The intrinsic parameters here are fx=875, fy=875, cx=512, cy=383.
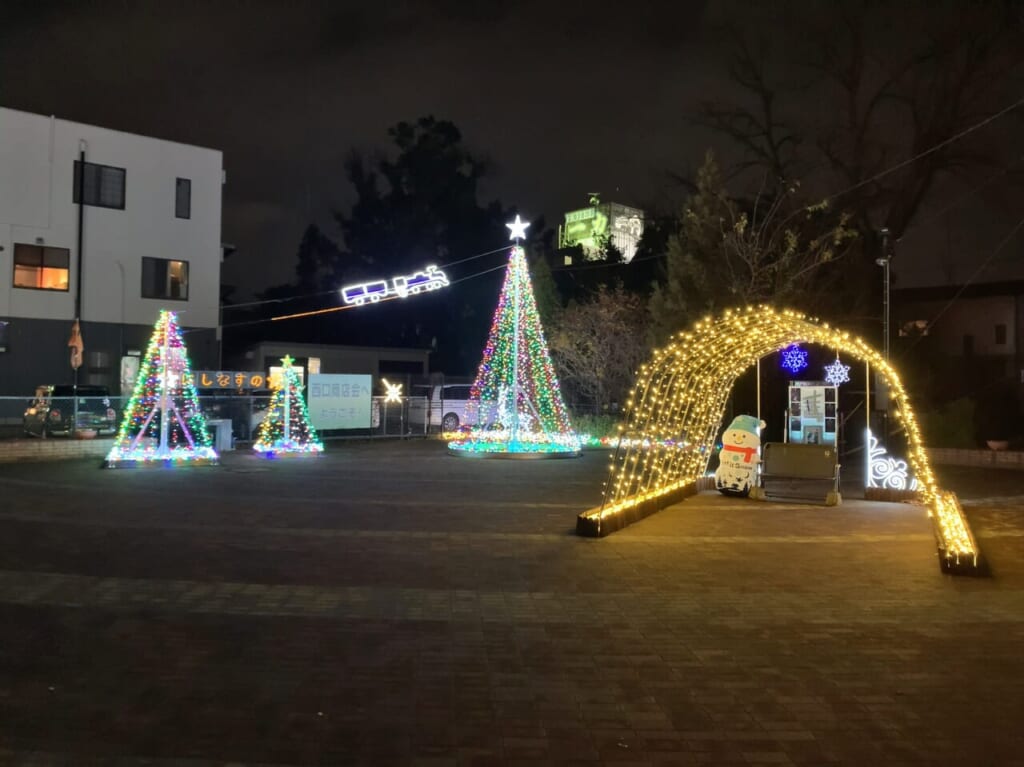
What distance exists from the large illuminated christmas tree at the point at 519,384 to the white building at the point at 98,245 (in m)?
11.3

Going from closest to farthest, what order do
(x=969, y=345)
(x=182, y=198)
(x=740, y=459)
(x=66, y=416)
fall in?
1. (x=740, y=459)
2. (x=66, y=416)
3. (x=182, y=198)
4. (x=969, y=345)

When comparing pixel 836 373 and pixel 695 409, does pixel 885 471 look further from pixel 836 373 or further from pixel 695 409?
pixel 836 373

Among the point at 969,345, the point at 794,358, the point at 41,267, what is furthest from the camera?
the point at 969,345

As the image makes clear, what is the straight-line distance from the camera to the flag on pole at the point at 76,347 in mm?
27172

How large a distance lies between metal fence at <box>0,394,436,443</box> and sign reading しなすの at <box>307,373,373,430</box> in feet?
1.59

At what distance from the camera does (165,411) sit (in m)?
17.7

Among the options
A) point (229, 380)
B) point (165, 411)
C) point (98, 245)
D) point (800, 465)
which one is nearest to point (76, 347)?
point (98, 245)

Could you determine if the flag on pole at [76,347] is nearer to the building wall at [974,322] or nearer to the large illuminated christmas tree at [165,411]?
the large illuminated christmas tree at [165,411]

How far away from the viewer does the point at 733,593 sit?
24.1 ft

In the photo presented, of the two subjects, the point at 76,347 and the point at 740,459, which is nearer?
the point at 740,459

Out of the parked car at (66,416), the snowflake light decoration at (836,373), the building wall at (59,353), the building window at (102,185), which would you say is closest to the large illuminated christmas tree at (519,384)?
the snowflake light decoration at (836,373)

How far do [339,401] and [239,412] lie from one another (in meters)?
3.21

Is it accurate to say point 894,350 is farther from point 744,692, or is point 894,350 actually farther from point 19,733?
point 19,733

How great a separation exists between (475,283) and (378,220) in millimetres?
6038
